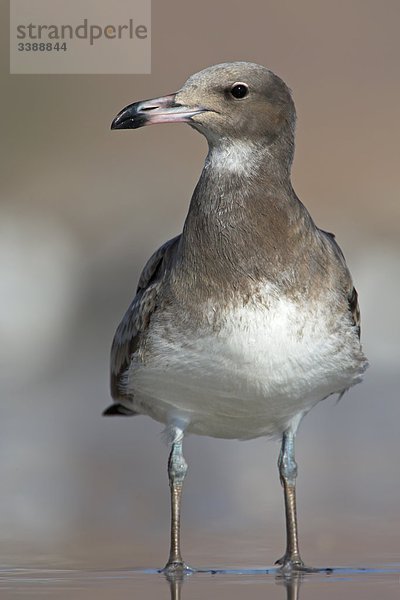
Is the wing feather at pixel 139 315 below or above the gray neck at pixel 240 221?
below

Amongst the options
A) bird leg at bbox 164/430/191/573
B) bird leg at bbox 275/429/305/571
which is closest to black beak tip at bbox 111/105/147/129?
bird leg at bbox 164/430/191/573

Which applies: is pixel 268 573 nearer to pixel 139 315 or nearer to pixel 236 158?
pixel 139 315

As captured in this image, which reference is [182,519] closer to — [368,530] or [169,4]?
[368,530]

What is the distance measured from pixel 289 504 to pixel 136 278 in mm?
7919

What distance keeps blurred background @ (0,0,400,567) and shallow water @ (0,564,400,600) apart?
1.26 feet

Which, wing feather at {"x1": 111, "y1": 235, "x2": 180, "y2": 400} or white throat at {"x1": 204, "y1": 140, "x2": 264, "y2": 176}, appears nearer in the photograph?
white throat at {"x1": 204, "y1": 140, "x2": 264, "y2": 176}

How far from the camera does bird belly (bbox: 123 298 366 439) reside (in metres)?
7.82

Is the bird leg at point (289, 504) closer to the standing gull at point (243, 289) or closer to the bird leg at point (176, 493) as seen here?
the standing gull at point (243, 289)

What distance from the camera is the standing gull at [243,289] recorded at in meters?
7.86

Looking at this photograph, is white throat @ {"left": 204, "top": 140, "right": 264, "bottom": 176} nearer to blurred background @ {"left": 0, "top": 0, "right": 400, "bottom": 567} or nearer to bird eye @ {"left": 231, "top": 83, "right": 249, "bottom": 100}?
bird eye @ {"left": 231, "top": 83, "right": 249, "bottom": 100}

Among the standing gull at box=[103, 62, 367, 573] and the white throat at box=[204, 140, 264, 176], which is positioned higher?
the white throat at box=[204, 140, 264, 176]

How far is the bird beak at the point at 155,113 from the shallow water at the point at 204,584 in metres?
2.20

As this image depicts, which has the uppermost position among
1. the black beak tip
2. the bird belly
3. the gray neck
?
the black beak tip

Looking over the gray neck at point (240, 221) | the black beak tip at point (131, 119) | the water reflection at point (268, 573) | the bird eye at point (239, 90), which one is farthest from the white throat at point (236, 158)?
the water reflection at point (268, 573)
